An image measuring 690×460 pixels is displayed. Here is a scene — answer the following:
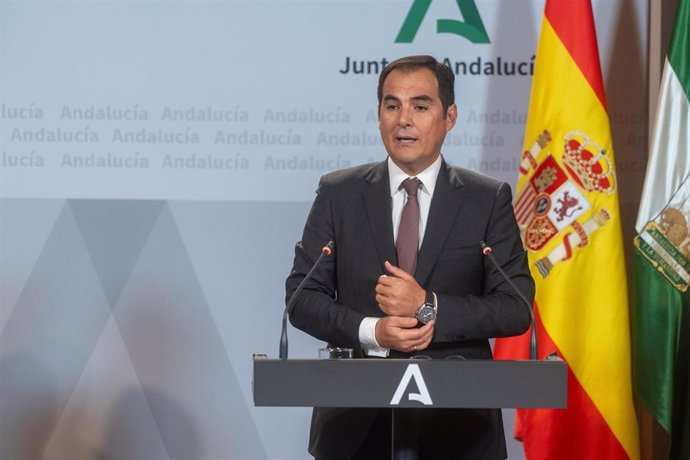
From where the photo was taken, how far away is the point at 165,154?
473cm

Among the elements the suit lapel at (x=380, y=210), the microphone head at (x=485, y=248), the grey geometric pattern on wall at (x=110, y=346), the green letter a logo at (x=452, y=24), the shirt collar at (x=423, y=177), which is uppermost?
the green letter a logo at (x=452, y=24)

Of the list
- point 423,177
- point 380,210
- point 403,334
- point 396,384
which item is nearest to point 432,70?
point 423,177

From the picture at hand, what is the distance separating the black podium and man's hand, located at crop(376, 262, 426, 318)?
0.26m

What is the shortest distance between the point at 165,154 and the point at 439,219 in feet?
7.56

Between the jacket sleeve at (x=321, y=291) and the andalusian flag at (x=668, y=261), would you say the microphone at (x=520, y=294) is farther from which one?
the andalusian flag at (x=668, y=261)

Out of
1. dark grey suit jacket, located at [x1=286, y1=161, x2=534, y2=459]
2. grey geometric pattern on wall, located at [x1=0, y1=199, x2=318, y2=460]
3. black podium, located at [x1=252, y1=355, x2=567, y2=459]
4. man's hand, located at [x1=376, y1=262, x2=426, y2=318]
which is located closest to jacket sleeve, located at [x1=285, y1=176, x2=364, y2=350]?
dark grey suit jacket, located at [x1=286, y1=161, x2=534, y2=459]

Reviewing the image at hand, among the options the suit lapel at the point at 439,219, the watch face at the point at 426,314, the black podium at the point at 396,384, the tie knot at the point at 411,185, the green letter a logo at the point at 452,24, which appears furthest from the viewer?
the green letter a logo at the point at 452,24

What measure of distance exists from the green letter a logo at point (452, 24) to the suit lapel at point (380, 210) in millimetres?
1975

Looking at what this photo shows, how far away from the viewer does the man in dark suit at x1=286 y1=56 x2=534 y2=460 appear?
2531mm

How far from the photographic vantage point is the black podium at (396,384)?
7.30ft

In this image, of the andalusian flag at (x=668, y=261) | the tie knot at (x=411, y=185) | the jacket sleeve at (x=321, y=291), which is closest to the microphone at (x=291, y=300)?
the jacket sleeve at (x=321, y=291)

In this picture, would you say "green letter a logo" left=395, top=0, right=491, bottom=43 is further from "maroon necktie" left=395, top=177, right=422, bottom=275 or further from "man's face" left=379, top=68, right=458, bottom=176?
"maroon necktie" left=395, top=177, right=422, bottom=275

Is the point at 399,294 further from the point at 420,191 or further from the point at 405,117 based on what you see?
the point at 405,117

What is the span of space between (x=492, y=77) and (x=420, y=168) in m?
2.03
